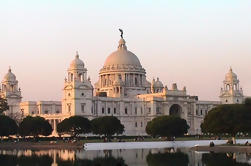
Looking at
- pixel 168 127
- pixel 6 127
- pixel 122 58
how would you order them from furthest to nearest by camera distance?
pixel 122 58
pixel 168 127
pixel 6 127

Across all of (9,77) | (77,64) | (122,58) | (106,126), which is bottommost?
(106,126)

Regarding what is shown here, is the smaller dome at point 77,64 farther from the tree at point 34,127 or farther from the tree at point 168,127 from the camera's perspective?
the tree at point 168,127


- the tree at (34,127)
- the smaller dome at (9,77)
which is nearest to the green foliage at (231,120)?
the tree at (34,127)

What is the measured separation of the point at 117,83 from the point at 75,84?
23760 mm

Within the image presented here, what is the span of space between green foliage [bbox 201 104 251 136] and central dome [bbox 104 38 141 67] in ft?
323

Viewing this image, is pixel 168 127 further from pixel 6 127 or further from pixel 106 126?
pixel 6 127

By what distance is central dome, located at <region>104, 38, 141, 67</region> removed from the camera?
615ft

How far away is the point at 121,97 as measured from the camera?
17150 centimetres

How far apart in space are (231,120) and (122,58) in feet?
340

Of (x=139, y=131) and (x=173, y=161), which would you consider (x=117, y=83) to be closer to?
(x=139, y=131)

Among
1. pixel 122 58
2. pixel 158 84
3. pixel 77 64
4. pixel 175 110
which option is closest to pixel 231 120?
pixel 77 64

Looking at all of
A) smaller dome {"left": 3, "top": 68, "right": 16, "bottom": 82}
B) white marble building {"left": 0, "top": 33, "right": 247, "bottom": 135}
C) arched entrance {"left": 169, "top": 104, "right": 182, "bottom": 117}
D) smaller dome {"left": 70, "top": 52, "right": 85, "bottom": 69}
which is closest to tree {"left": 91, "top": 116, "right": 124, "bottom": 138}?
white marble building {"left": 0, "top": 33, "right": 247, "bottom": 135}

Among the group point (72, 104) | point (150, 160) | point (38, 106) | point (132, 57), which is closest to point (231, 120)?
point (150, 160)

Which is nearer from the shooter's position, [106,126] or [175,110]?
[106,126]
